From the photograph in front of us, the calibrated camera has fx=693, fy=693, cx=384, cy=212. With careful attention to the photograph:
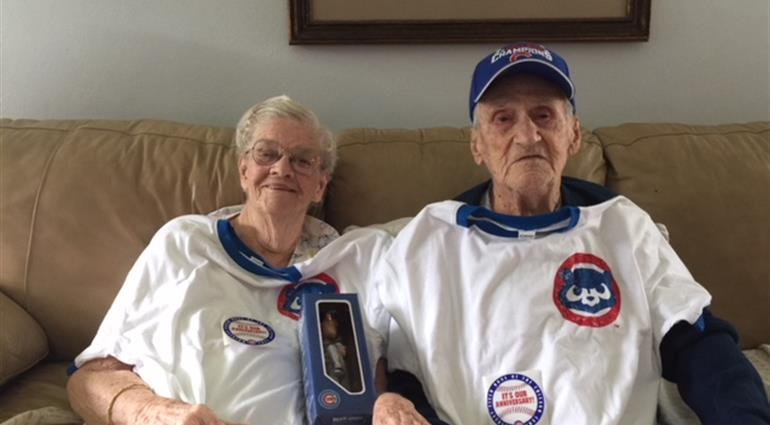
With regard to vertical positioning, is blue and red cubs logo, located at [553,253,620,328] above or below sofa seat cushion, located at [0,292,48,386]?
above

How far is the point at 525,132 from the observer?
1.37 m

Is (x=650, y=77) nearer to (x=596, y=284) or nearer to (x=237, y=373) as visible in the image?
(x=596, y=284)

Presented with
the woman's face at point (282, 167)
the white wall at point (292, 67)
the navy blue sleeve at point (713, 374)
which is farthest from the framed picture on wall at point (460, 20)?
the navy blue sleeve at point (713, 374)

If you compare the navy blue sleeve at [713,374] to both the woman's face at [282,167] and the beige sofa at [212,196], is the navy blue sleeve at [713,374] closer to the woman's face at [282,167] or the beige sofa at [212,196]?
the beige sofa at [212,196]

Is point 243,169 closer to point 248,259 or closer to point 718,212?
point 248,259

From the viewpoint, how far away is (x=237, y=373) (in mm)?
1308

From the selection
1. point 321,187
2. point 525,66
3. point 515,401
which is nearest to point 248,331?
point 321,187

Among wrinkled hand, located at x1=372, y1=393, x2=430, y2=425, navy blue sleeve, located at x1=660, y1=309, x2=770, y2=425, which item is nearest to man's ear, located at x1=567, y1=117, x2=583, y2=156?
navy blue sleeve, located at x1=660, y1=309, x2=770, y2=425

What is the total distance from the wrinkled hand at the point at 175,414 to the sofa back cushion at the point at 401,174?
2.15 feet

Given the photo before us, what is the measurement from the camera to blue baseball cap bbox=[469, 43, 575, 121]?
137cm

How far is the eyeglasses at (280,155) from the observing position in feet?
5.10

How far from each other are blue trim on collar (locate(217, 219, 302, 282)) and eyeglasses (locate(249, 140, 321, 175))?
178mm

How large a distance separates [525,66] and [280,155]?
568mm

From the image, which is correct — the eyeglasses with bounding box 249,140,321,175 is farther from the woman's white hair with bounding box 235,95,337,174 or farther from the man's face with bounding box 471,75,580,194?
the man's face with bounding box 471,75,580,194
